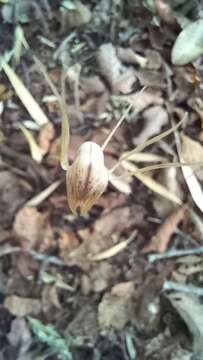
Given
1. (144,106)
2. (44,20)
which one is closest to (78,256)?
(144,106)

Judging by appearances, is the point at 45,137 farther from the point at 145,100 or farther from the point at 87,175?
the point at 87,175

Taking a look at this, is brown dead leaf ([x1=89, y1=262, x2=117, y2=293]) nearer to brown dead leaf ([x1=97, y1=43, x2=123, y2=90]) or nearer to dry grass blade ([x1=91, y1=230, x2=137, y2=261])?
dry grass blade ([x1=91, y1=230, x2=137, y2=261])

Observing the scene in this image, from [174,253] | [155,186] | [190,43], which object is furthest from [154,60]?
[174,253]

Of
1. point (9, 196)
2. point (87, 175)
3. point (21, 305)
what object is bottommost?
point (21, 305)

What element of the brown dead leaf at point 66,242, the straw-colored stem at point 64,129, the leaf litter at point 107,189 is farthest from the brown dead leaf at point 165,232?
the straw-colored stem at point 64,129

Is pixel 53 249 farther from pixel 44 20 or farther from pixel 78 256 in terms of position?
pixel 44 20
